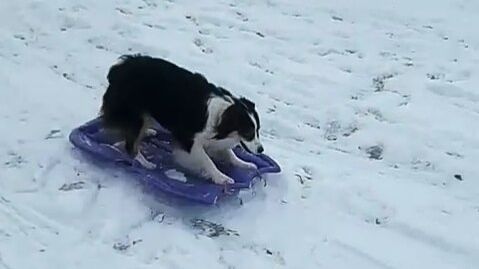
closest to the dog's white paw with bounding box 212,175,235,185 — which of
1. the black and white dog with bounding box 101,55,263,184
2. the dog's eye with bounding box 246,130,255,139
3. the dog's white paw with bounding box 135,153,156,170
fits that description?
the black and white dog with bounding box 101,55,263,184

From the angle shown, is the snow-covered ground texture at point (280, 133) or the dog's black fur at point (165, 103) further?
the dog's black fur at point (165, 103)

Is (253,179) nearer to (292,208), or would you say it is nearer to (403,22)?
(292,208)

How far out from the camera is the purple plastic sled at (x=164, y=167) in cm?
421

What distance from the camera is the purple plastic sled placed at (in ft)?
13.8

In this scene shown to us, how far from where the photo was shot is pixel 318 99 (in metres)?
5.50

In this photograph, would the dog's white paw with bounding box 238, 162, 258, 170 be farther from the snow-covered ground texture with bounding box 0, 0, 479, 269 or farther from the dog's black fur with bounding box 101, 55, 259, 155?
the dog's black fur with bounding box 101, 55, 259, 155

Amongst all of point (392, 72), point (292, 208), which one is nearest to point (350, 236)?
point (292, 208)

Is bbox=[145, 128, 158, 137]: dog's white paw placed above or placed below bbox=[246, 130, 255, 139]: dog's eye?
below

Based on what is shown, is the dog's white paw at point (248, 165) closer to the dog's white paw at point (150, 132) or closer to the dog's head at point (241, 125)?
the dog's head at point (241, 125)

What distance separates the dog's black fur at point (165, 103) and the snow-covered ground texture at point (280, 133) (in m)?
0.32

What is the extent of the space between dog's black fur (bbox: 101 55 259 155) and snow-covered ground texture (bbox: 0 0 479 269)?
0.32 metres

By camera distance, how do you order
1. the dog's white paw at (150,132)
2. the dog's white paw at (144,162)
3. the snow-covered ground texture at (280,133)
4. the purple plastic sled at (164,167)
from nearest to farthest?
1. the snow-covered ground texture at (280,133)
2. the purple plastic sled at (164,167)
3. the dog's white paw at (144,162)
4. the dog's white paw at (150,132)

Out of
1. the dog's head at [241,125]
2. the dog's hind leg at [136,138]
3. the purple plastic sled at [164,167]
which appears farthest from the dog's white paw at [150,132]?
the dog's head at [241,125]

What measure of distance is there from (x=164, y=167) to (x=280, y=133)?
96 centimetres
